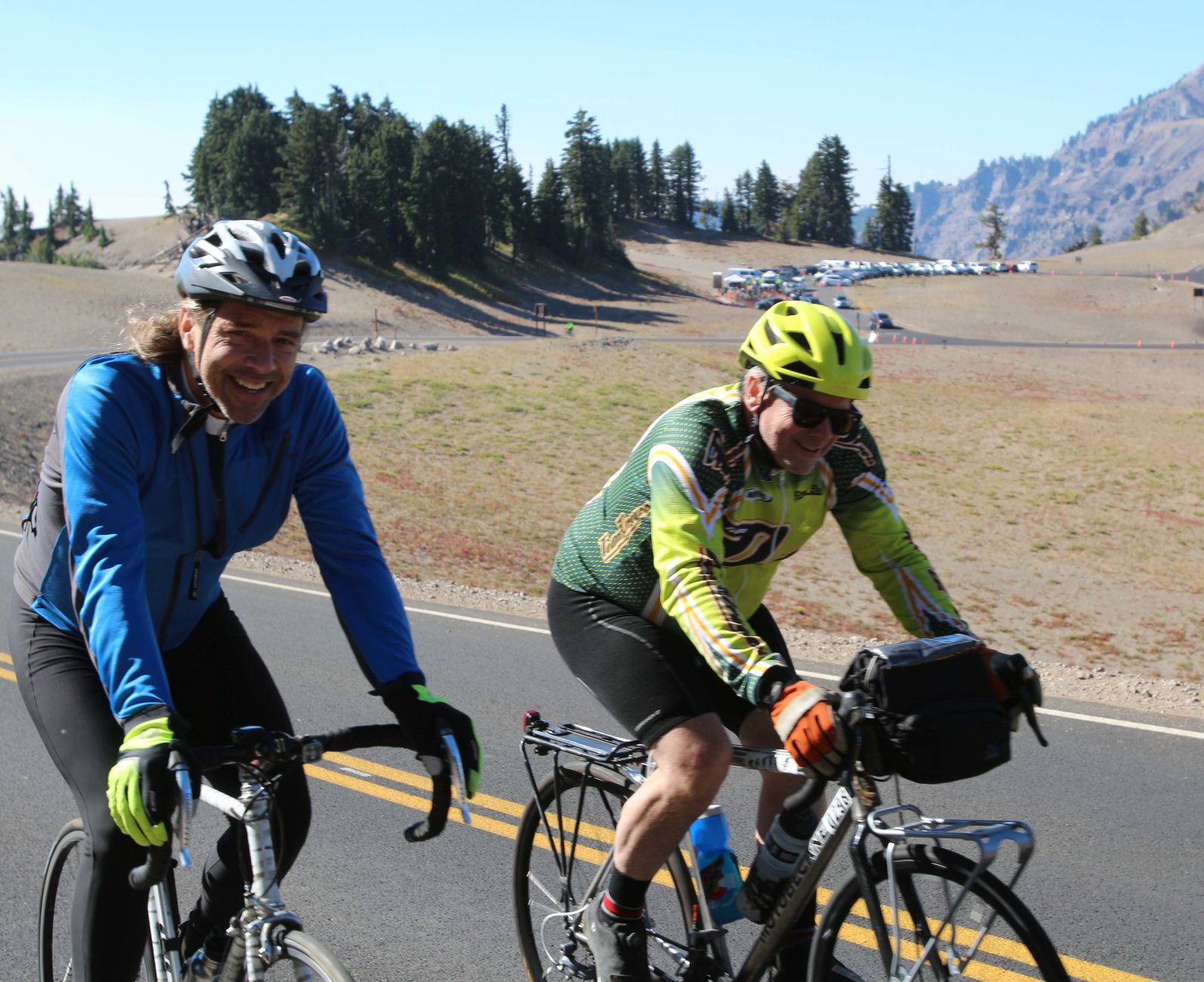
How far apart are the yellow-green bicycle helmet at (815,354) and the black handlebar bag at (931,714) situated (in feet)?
2.62

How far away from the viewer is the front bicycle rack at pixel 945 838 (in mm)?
2719

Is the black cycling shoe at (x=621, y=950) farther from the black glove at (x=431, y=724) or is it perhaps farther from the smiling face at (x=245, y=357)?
the smiling face at (x=245, y=357)

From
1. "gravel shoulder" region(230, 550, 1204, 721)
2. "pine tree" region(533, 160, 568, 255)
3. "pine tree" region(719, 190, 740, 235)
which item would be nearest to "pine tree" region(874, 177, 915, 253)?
"pine tree" region(719, 190, 740, 235)

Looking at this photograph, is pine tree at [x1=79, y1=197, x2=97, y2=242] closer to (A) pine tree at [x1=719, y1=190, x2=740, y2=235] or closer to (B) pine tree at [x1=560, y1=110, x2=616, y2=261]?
(B) pine tree at [x1=560, y1=110, x2=616, y2=261]

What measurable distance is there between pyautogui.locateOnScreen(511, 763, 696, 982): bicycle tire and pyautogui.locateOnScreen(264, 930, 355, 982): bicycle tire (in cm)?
141

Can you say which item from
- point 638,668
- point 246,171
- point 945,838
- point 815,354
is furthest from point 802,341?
point 246,171

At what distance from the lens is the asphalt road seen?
175 inches

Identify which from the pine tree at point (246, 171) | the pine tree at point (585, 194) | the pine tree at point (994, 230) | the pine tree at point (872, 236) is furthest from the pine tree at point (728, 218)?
the pine tree at point (246, 171)

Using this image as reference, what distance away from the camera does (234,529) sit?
119 inches

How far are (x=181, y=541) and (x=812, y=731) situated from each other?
169cm

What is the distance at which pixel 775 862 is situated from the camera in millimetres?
3354

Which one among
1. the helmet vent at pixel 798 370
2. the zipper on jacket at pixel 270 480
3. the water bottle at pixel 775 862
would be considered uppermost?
the helmet vent at pixel 798 370

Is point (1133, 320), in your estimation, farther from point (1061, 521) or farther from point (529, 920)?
point (529, 920)

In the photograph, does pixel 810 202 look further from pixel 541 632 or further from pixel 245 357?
pixel 245 357
